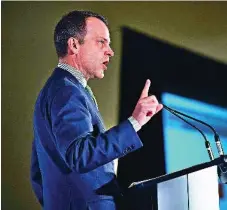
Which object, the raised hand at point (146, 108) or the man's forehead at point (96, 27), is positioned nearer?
the raised hand at point (146, 108)

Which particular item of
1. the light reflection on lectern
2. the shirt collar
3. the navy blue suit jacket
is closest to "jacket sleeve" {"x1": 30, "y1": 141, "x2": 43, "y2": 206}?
the navy blue suit jacket

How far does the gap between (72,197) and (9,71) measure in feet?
3.34

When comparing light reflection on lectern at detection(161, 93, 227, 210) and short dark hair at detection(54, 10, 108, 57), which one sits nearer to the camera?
short dark hair at detection(54, 10, 108, 57)

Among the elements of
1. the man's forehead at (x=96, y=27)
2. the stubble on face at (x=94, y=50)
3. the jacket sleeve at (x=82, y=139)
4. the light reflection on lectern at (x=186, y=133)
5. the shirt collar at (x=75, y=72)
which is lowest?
A: the light reflection on lectern at (x=186, y=133)

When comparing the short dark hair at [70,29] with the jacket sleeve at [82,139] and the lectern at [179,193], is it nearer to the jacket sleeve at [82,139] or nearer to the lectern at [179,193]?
the jacket sleeve at [82,139]

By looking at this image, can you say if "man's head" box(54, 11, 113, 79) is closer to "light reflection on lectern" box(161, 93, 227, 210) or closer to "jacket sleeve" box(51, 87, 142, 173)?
"jacket sleeve" box(51, 87, 142, 173)

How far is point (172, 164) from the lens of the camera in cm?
207

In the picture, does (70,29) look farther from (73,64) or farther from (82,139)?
(82,139)

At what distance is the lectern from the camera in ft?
3.44

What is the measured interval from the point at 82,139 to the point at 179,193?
0.86 feet

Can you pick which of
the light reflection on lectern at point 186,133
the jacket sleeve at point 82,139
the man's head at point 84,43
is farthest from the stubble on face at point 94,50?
the light reflection on lectern at point 186,133

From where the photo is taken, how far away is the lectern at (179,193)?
3.44 ft

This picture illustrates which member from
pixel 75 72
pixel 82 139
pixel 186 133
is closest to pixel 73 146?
pixel 82 139

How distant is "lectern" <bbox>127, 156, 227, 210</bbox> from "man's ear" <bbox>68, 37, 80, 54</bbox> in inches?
18.0
